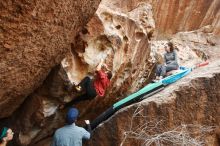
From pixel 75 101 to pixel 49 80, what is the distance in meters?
0.73

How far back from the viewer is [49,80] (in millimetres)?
7254

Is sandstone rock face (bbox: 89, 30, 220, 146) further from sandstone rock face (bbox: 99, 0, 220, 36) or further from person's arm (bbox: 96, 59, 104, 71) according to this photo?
sandstone rock face (bbox: 99, 0, 220, 36)

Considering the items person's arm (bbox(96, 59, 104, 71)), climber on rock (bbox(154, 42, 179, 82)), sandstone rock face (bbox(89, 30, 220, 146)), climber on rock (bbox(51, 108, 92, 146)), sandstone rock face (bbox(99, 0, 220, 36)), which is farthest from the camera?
sandstone rock face (bbox(99, 0, 220, 36))

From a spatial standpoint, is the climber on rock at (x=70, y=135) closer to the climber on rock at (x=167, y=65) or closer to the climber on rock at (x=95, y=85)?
the climber on rock at (x=95, y=85)

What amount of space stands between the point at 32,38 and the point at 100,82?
6.53 feet

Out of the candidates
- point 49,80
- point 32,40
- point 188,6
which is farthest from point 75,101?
point 188,6

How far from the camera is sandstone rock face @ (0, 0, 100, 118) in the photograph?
523 centimetres

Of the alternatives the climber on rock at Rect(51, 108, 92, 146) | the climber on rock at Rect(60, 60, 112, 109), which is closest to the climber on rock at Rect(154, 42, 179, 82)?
the climber on rock at Rect(60, 60, 112, 109)

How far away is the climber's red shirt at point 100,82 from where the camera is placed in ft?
23.7

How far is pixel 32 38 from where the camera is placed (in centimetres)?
567

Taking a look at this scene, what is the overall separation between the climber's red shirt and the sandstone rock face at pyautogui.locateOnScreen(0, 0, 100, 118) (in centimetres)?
85

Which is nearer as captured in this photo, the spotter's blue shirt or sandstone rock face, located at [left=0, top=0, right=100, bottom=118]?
sandstone rock face, located at [left=0, top=0, right=100, bottom=118]

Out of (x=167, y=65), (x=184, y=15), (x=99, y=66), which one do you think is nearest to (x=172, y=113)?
(x=99, y=66)

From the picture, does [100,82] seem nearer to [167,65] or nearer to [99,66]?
[99,66]
